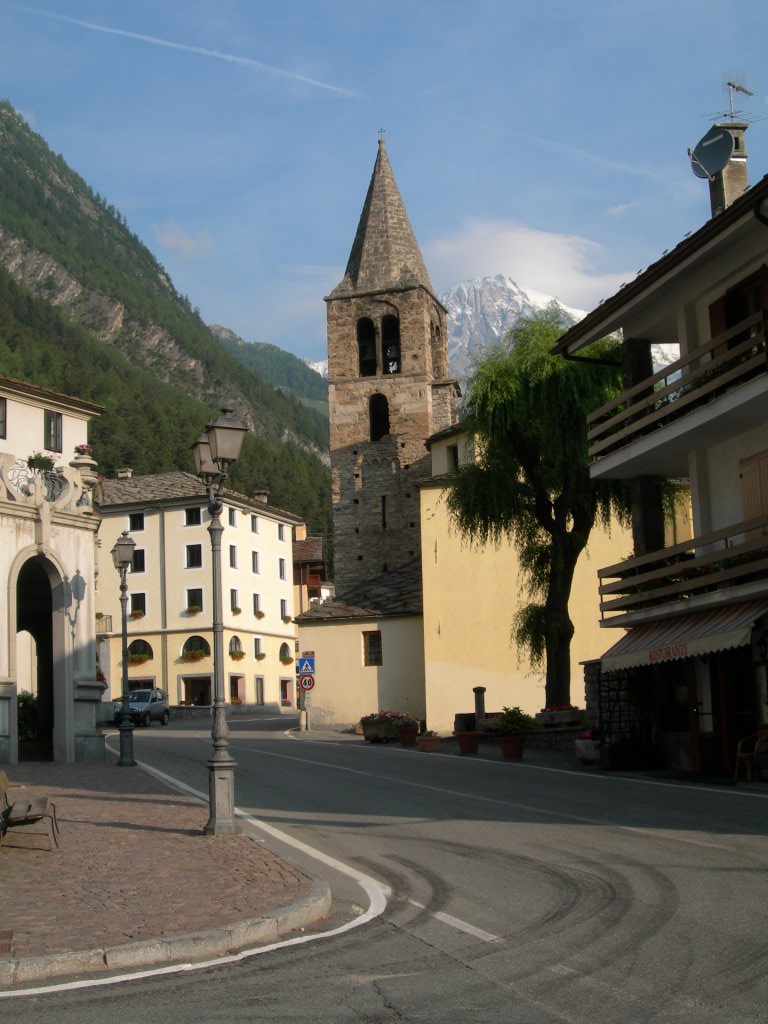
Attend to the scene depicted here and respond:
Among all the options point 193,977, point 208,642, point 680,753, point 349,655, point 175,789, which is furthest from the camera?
point 208,642

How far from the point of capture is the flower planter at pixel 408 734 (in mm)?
36906

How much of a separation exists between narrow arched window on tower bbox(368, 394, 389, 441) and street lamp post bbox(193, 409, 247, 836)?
1940 inches

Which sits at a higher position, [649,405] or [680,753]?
[649,405]

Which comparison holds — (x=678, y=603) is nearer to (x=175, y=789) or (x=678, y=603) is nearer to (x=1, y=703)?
(x=175, y=789)

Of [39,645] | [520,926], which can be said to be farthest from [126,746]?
[520,926]

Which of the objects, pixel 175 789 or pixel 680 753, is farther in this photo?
pixel 680 753

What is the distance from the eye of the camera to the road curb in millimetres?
7332

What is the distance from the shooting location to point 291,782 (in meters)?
21.9

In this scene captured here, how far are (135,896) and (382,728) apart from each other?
2916cm

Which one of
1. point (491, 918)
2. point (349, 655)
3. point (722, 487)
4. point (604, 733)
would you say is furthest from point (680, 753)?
point (349, 655)

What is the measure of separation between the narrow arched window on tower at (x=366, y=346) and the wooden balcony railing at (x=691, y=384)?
133 feet

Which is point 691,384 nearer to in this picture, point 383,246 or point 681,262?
point 681,262

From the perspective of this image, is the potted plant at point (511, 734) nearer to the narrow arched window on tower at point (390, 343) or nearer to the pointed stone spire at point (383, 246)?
the narrow arched window on tower at point (390, 343)

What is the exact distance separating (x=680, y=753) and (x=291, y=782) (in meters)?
7.31
